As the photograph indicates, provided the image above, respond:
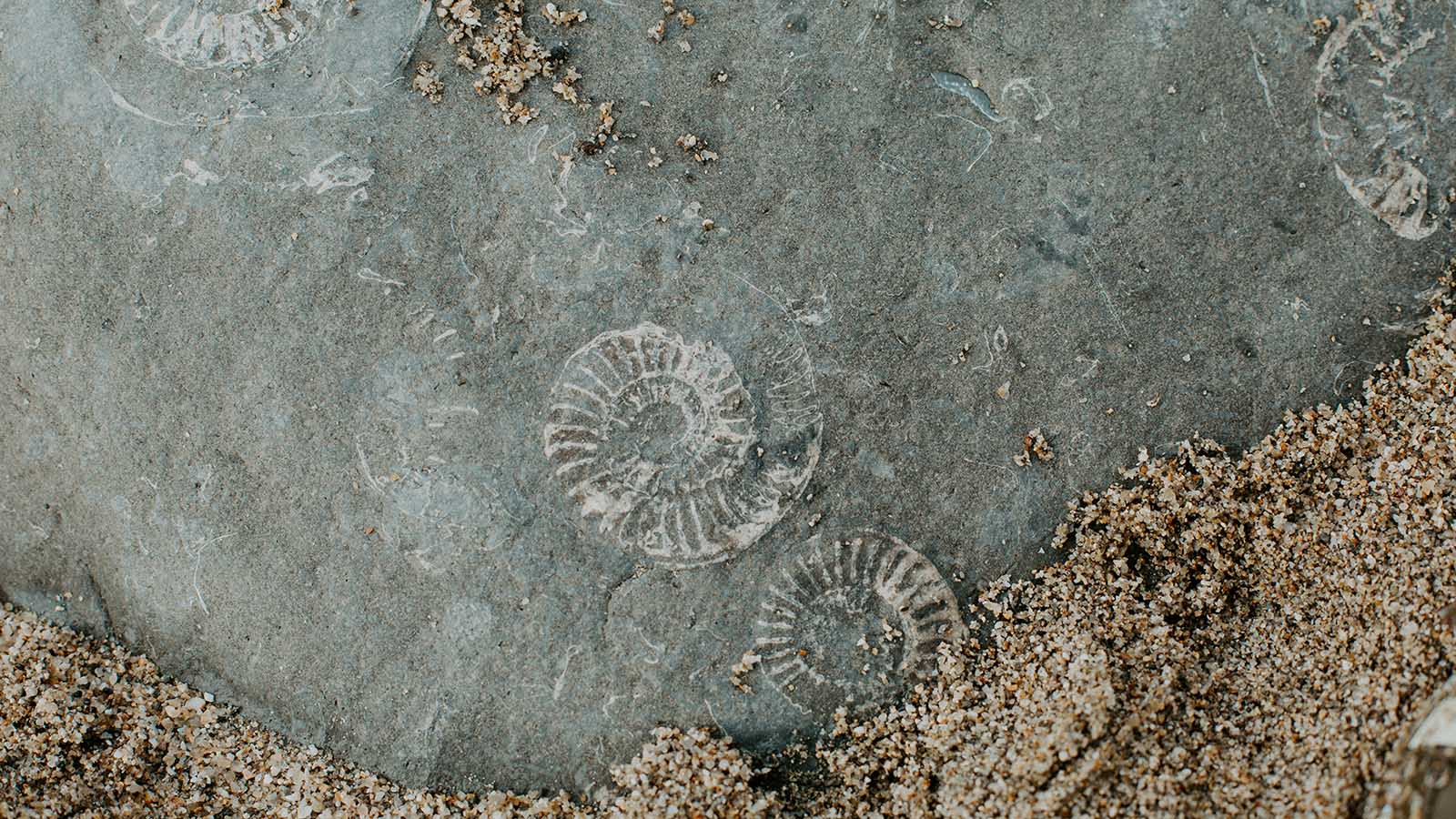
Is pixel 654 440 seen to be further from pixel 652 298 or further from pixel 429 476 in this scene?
pixel 429 476

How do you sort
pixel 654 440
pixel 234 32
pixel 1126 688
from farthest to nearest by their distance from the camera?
pixel 234 32 → pixel 654 440 → pixel 1126 688

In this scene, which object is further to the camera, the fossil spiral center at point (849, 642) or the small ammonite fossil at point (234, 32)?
the small ammonite fossil at point (234, 32)

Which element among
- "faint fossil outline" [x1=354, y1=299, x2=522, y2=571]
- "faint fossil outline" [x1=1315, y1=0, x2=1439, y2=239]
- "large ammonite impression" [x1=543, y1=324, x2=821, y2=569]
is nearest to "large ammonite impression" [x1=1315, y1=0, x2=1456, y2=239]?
"faint fossil outline" [x1=1315, y1=0, x2=1439, y2=239]

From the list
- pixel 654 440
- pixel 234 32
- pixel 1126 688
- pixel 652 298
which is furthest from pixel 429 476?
pixel 1126 688

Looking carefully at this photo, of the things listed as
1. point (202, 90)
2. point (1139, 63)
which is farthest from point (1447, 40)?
point (202, 90)

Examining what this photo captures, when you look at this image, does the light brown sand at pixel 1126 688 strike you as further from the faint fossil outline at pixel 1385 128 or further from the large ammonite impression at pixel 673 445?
the large ammonite impression at pixel 673 445

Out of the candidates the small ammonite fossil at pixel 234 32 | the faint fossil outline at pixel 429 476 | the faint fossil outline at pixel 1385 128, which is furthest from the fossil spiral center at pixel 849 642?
the small ammonite fossil at pixel 234 32
